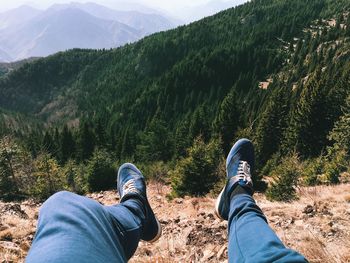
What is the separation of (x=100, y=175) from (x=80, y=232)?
24153 millimetres

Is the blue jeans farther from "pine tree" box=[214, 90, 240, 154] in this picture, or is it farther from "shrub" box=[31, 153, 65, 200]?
"pine tree" box=[214, 90, 240, 154]

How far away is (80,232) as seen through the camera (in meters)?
1.91

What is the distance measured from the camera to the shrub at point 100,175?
2506 centimetres

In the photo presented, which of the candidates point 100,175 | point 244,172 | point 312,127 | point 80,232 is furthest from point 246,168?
point 312,127

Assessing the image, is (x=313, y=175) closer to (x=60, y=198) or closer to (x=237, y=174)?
(x=237, y=174)

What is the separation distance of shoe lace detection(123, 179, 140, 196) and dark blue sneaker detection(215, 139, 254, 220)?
1.13 metres

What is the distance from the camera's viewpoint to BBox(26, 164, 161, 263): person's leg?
1.68 meters

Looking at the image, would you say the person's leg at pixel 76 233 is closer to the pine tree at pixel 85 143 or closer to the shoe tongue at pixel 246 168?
the shoe tongue at pixel 246 168

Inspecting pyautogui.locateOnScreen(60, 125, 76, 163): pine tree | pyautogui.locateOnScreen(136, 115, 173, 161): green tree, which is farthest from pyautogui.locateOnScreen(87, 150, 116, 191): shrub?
pyautogui.locateOnScreen(60, 125, 76, 163): pine tree

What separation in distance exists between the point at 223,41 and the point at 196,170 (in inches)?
5753

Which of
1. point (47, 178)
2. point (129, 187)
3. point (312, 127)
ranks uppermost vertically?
point (129, 187)

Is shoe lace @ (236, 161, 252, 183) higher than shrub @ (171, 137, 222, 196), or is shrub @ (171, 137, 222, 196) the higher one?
shoe lace @ (236, 161, 252, 183)

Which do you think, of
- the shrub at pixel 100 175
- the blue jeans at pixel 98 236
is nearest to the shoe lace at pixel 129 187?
the blue jeans at pixel 98 236

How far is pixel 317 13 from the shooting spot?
145m
